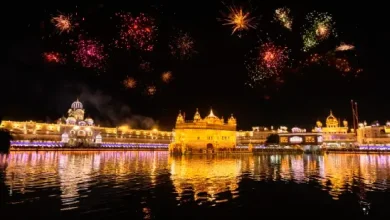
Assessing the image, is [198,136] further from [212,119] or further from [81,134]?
[81,134]

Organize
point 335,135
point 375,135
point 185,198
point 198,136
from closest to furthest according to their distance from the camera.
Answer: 1. point 185,198
2. point 198,136
3. point 375,135
4. point 335,135

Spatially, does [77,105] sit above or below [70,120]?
above

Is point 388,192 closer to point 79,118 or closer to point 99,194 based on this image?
point 99,194

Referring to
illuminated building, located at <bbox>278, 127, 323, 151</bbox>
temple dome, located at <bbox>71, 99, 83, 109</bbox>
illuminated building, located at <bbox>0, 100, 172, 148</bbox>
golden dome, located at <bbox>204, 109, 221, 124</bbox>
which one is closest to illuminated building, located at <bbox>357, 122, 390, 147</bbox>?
illuminated building, located at <bbox>278, 127, 323, 151</bbox>

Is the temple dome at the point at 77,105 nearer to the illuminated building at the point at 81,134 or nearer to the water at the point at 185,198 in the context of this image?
the illuminated building at the point at 81,134

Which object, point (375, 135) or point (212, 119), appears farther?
point (375, 135)

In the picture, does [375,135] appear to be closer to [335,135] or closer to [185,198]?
[335,135]

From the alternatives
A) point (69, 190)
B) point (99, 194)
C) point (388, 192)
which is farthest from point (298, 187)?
point (69, 190)

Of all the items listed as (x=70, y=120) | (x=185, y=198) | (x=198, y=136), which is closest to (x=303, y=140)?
(x=198, y=136)

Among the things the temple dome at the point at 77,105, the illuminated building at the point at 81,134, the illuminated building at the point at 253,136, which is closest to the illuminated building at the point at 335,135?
the illuminated building at the point at 253,136

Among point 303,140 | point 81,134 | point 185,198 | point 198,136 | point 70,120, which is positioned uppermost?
point 70,120

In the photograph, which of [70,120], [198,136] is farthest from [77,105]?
[198,136]

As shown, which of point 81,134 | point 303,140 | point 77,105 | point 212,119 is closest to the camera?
point 212,119

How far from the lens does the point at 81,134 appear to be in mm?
110062
